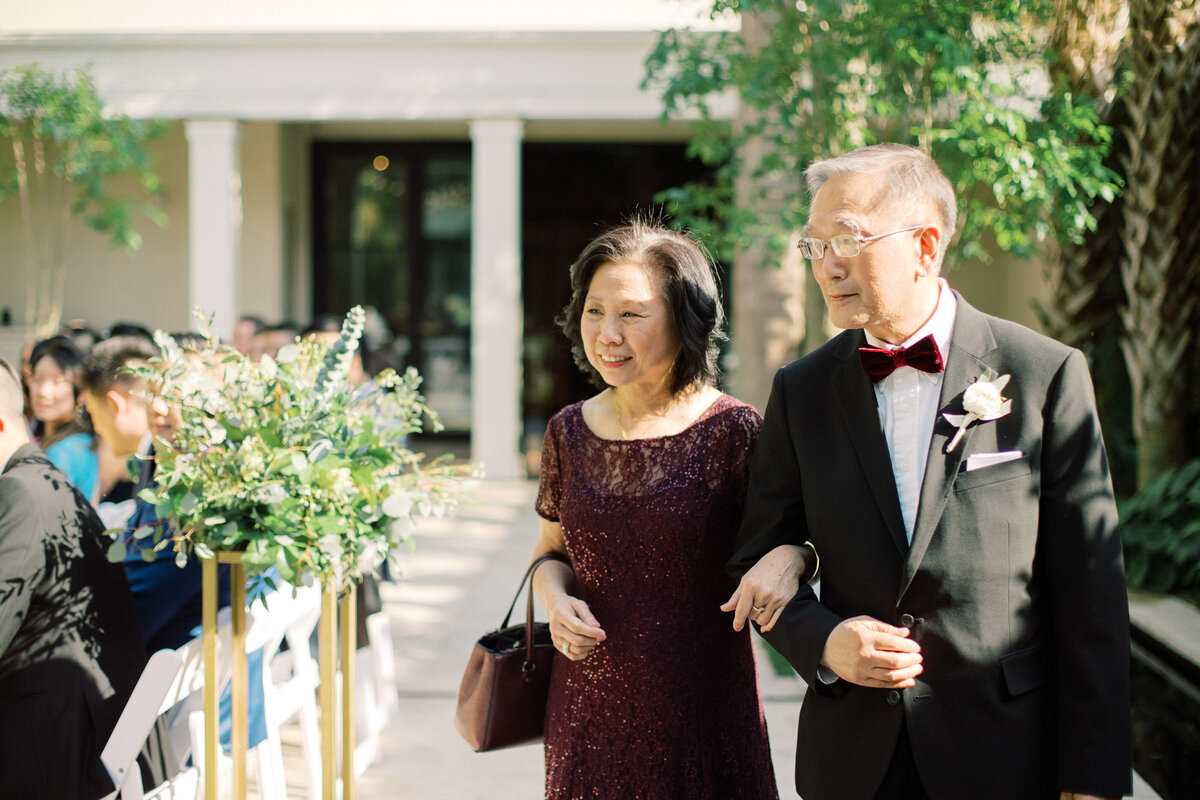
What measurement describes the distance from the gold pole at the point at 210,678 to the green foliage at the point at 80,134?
10863 millimetres

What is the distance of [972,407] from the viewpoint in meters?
1.84

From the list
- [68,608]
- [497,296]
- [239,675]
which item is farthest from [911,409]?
[497,296]

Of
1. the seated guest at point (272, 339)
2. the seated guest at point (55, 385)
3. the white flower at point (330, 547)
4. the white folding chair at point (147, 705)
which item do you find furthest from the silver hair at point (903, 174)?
the seated guest at point (272, 339)

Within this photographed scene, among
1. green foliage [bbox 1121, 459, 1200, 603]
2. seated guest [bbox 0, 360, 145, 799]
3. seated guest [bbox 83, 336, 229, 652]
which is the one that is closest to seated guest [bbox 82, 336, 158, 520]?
seated guest [bbox 83, 336, 229, 652]

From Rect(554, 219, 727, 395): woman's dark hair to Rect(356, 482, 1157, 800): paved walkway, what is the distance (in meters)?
0.87

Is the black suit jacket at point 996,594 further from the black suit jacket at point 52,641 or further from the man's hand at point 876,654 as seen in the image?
the black suit jacket at point 52,641

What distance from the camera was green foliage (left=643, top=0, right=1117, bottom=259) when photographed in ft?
13.7

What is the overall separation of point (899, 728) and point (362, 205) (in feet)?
49.9

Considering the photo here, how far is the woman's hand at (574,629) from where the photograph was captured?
230 centimetres

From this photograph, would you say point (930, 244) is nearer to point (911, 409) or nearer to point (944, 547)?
point (911, 409)

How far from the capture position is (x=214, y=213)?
41.7ft

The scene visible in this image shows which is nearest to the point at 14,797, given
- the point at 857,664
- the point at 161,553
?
the point at 161,553

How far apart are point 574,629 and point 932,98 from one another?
11.7 ft

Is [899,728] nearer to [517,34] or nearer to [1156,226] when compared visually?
[1156,226]
